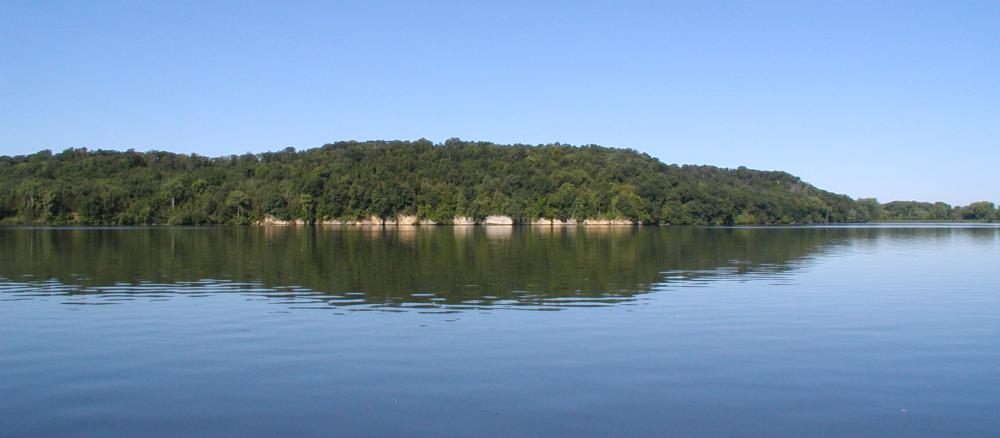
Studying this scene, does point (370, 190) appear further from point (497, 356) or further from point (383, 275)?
point (497, 356)

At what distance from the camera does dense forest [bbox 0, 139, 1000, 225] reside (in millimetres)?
147500

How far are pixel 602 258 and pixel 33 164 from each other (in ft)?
538

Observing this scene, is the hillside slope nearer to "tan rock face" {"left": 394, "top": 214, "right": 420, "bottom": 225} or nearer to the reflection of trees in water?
"tan rock face" {"left": 394, "top": 214, "right": 420, "bottom": 225}

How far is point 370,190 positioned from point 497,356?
152836 mm

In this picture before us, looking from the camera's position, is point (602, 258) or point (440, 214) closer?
Result: point (602, 258)

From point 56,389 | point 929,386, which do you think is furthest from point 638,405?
point 56,389

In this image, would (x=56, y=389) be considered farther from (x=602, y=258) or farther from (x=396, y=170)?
(x=396, y=170)

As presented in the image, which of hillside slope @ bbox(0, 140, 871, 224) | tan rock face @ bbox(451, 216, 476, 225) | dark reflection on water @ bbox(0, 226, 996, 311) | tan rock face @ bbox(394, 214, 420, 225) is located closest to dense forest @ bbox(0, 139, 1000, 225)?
hillside slope @ bbox(0, 140, 871, 224)

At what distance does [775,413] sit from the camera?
9.93 m

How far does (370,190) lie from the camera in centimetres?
16362

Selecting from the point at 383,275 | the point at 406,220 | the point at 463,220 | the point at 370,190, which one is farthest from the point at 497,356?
the point at 463,220

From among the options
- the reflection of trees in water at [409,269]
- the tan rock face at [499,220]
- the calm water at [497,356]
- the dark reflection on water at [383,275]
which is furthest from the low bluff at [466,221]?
the calm water at [497,356]

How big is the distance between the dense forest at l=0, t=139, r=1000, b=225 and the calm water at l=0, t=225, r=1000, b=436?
429 ft

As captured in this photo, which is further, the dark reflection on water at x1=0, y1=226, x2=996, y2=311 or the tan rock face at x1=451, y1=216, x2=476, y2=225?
the tan rock face at x1=451, y1=216, x2=476, y2=225
